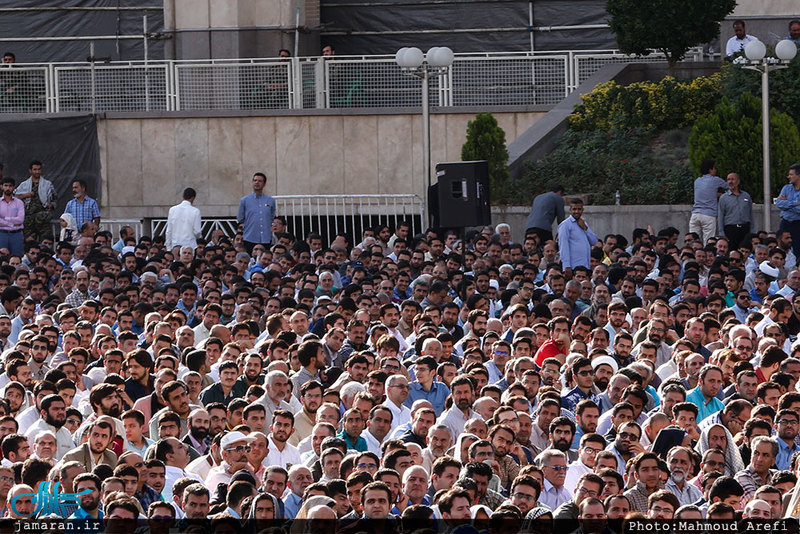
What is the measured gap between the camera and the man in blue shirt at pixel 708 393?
13.0 metres

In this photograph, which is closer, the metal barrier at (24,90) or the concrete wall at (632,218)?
the concrete wall at (632,218)

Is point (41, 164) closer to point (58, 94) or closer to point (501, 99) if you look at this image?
point (58, 94)

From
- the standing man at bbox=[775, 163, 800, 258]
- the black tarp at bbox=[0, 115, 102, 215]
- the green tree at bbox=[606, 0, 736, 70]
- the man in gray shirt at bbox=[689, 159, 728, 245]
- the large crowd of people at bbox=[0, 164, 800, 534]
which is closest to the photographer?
the large crowd of people at bbox=[0, 164, 800, 534]

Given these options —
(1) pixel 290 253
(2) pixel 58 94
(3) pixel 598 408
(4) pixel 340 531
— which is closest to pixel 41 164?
(2) pixel 58 94

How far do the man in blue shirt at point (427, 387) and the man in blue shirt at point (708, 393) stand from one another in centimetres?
199

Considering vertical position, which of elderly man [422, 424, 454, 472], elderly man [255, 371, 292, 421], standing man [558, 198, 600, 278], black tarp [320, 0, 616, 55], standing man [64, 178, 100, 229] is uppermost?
black tarp [320, 0, 616, 55]

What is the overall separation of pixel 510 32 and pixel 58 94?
375 inches

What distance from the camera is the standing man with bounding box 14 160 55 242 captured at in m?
25.0

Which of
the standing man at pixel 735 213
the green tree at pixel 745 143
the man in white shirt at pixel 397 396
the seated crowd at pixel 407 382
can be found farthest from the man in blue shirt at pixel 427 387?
the green tree at pixel 745 143

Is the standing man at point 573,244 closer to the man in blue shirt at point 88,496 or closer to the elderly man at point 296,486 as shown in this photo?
the elderly man at point 296,486

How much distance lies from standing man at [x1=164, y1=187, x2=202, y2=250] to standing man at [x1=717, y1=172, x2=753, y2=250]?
22.8 ft

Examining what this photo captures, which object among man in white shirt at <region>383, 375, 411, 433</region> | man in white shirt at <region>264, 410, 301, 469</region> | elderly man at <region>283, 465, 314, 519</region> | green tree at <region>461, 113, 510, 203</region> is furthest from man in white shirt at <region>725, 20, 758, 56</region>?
elderly man at <region>283, 465, 314, 519</region>

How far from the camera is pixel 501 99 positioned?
2686 centimetres

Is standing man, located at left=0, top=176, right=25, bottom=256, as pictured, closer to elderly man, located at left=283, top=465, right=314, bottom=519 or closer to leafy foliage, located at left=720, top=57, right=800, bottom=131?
leafy foliage, located at left=720, top=57, right=800, bottom=131
